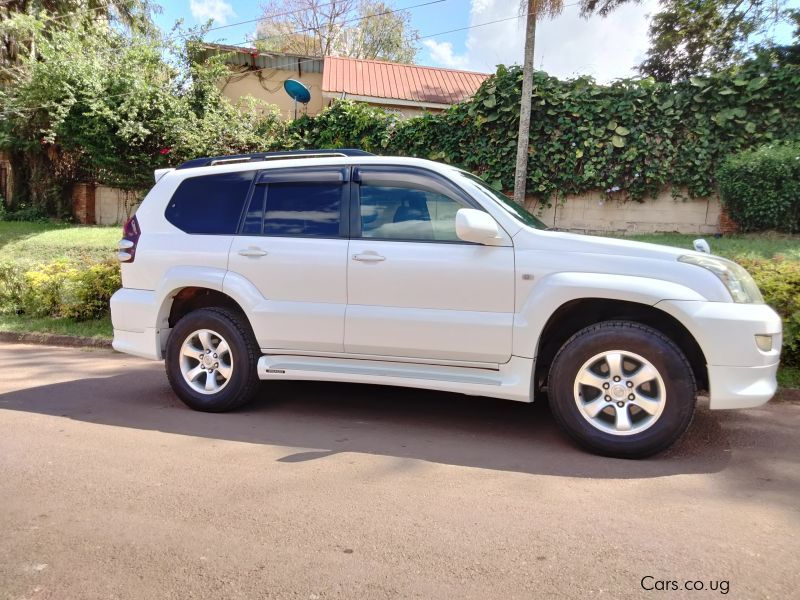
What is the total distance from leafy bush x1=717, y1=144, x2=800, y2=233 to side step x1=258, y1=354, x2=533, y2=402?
8052 millimetres

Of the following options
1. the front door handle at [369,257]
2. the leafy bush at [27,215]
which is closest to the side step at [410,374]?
the front door handle at [369,257]

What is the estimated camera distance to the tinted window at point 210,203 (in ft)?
17.5

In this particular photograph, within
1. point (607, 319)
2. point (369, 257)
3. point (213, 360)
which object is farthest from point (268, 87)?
point (607, 319)

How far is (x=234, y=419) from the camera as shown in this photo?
201 inches

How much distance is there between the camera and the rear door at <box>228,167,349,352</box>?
4.85 meters

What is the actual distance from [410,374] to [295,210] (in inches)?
64.7

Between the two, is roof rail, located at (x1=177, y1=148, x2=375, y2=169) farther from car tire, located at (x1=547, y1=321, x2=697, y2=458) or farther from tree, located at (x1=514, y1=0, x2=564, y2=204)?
tree, located at (x1=514, y1=0, x2=564, y2=204)

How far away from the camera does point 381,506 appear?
344cm

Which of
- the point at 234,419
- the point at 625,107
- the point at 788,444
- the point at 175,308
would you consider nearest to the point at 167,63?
the point at 625,107

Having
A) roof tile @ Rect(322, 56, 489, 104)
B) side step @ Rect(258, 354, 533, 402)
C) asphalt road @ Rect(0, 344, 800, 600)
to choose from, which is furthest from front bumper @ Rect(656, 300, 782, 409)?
roof tile @ Rect(322, 56, 489, 104)

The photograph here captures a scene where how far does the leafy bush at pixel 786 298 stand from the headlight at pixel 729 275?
1.92 meters

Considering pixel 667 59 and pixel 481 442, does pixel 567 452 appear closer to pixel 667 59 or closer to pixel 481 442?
pixel 481 442

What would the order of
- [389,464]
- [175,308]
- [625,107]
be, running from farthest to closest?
[625,107] < [175,308] < [389,464]

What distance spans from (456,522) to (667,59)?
21.1 metres
